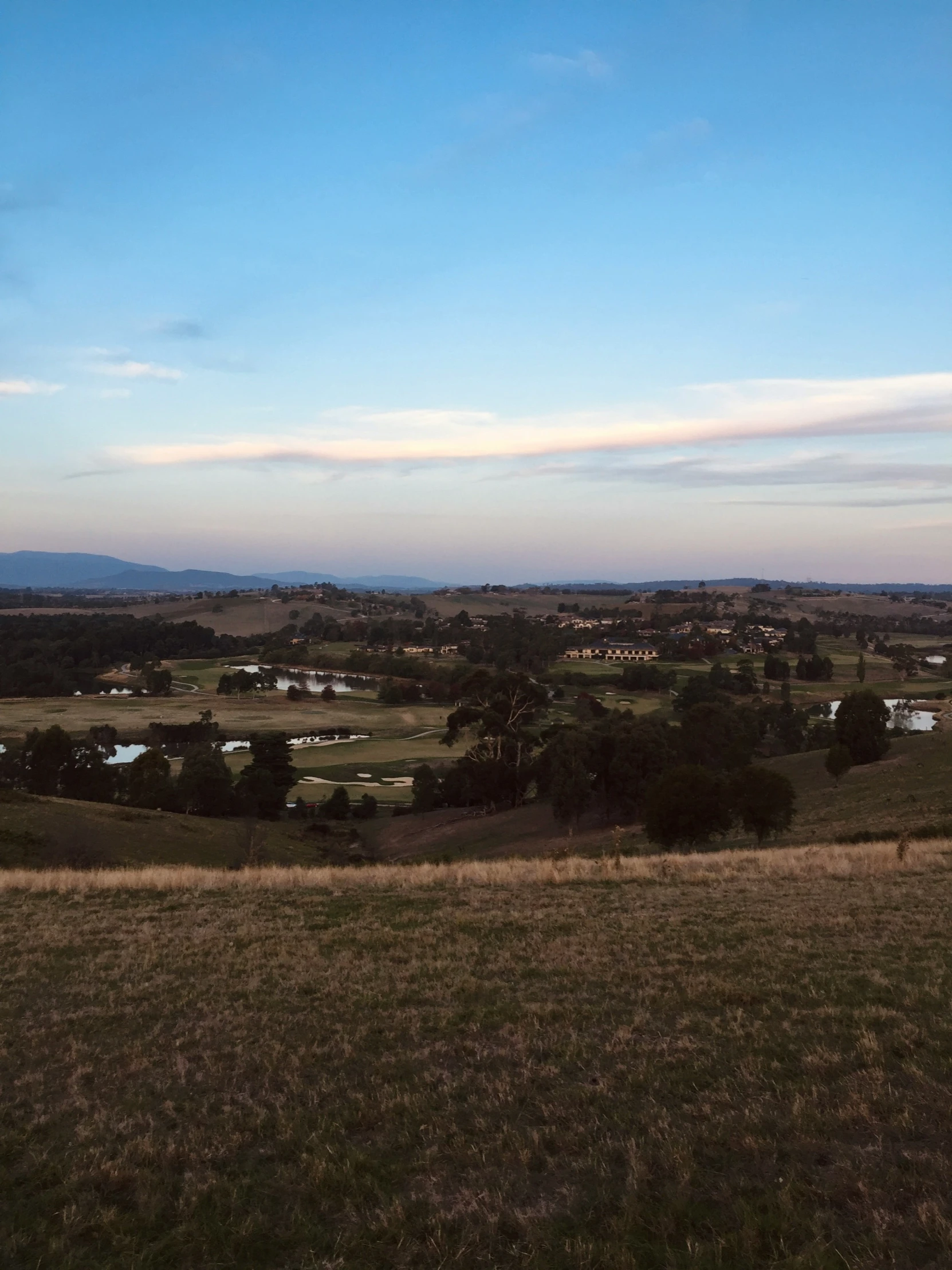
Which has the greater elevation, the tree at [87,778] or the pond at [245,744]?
the tree at [87,778]

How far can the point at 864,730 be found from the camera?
153 ft

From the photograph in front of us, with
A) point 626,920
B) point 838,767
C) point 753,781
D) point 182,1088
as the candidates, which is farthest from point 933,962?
point 838,767

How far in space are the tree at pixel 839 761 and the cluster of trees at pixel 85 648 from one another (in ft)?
312

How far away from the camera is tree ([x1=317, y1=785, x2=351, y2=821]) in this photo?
5091 centimetres

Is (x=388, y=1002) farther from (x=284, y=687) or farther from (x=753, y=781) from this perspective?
(x=284, y=687)

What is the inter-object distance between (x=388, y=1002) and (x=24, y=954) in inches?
219

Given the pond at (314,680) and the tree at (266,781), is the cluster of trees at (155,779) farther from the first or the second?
the pond at (314,680)

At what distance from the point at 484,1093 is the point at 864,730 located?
46.5 m

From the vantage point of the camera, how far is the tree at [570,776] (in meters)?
41.9

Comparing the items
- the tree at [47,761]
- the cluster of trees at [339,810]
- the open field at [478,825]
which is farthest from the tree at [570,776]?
the tree at [47,761]

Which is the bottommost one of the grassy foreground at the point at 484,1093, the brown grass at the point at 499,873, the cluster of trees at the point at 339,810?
the cluster of trees at the point at 339,810

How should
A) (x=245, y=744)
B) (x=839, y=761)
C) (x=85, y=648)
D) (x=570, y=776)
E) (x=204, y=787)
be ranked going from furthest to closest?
(x=85, y=648), (x=245, y=744), (x=204, y=787), (x=570, y=776), (x=839, y=761)

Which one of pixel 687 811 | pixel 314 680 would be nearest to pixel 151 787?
pixel 687 811

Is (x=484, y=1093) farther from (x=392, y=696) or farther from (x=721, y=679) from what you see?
(x=392, y=696)
